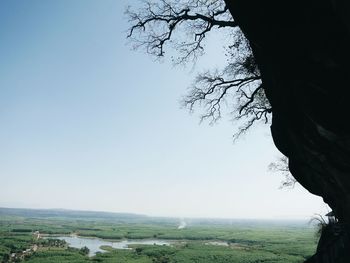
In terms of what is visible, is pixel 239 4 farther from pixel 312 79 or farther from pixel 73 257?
pixel 73 257

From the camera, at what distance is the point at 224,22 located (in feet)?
29.7

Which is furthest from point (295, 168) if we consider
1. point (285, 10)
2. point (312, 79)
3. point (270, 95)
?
point (285, 10)

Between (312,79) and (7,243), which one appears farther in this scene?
(7,243)

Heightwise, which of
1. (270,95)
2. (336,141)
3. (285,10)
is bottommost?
(336,141)

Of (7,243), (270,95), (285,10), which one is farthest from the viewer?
(7,243)

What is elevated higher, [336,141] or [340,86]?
[340,86]

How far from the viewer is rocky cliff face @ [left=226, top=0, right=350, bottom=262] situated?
5.18 meters

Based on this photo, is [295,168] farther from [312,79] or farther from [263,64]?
[312,79]

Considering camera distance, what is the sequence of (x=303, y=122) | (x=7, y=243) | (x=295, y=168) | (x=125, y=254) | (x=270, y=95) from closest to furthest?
(x=303, y=122) < (x=270, y=95) < (x=295, y=168) < (x=125, y=254) < (x=7, y=243)

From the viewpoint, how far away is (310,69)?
5660 millimetres

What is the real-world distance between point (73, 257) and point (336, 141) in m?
65.1

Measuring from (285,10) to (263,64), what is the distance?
1.80m

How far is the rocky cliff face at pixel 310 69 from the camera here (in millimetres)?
5184

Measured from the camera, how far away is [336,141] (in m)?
6.25
